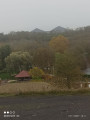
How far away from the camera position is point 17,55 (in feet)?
135

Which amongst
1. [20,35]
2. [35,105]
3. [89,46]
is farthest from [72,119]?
[20,35]

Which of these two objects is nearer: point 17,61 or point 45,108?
point 45,108

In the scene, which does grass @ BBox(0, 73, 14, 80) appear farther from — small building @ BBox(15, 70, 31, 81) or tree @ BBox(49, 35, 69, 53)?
tree @ BBox(49, 35, 69, 53)

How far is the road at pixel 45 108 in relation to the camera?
A: 179 inches

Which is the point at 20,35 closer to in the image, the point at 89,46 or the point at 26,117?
the point at 89,46

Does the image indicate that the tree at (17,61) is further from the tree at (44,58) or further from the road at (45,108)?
the road at (45,108)

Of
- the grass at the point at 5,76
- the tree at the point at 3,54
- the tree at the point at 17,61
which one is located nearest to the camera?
the grass at the point at 5,76

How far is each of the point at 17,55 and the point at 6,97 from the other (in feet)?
114

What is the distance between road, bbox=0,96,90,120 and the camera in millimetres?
4540

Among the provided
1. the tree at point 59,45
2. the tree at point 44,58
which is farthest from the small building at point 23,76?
the tree at point 59,45

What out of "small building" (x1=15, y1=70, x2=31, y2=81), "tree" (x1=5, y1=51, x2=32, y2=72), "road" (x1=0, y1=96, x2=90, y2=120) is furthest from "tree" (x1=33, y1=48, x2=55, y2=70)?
"road" (x1=0, y1=96, x2=90, y2=120)

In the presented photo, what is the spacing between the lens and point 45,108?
5203 millimetres

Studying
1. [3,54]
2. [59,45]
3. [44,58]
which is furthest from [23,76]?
[59,45]

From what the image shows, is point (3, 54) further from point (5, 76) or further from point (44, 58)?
point (44, 58)
